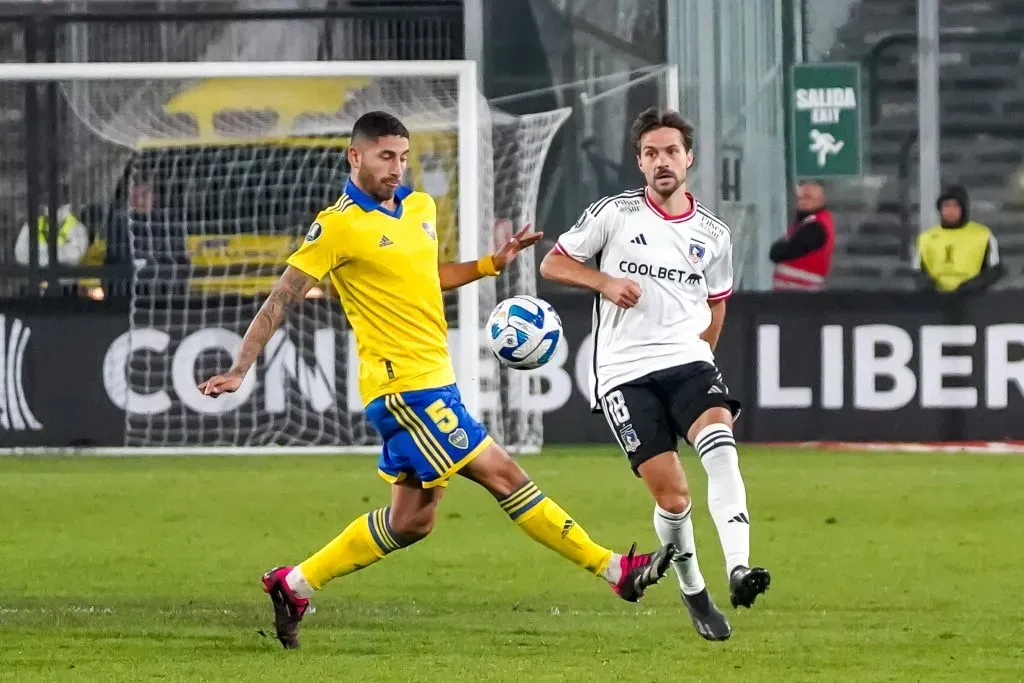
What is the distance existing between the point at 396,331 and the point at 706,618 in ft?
5.02

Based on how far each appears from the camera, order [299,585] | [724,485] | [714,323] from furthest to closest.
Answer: [714,323]
[299,585]
[724,485]

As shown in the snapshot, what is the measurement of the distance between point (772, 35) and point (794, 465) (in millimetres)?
5779

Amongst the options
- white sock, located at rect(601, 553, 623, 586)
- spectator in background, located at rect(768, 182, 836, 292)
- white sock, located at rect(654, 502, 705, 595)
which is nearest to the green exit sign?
spectator in background, located at rect(768, 182, 836, 292)

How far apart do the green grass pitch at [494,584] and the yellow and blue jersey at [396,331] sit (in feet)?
2.32

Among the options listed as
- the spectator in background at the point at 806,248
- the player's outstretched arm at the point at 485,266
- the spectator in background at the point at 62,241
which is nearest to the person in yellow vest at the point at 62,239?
the spectator in background at the point at 62,241

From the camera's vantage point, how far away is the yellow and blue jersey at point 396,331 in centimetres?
736

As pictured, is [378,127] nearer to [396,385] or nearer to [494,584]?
[396,385]

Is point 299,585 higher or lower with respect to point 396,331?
lower

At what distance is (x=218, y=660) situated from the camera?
7.05m

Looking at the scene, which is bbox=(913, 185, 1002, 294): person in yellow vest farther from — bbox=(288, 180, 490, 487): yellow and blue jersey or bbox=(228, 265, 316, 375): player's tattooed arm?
bbox=(228, 265, 316, 375): player's tattooed arm

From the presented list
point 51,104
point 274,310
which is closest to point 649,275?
point 274,310

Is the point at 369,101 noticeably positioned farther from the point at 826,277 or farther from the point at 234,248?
the point at 826,277

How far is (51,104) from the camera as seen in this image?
18.4 m

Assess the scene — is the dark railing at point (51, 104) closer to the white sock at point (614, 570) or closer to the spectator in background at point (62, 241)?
the spectator in background at point (62, 241)
